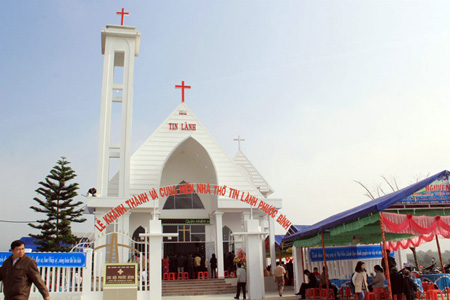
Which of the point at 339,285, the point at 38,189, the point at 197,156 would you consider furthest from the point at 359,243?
the point at 38,189

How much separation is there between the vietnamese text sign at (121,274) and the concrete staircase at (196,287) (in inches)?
210

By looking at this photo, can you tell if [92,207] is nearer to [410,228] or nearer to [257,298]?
[257,298]

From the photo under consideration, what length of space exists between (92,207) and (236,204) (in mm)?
6215

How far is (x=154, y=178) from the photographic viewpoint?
1930 centimetres

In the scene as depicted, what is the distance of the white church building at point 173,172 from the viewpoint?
1889cm

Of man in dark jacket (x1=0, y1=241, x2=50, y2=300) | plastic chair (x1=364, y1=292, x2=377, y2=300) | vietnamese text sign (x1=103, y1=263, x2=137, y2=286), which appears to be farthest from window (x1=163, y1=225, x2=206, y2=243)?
man in dark jacket (x1=0, y1=241, x2=50, y2=300)

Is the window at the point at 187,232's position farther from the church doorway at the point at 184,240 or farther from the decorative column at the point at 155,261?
the decorative column at the point at 155,261

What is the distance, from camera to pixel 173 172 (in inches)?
859

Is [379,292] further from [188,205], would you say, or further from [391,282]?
[188,205]

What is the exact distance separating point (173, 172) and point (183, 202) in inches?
65.6

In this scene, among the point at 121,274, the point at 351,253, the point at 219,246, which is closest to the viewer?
the point at 121,274

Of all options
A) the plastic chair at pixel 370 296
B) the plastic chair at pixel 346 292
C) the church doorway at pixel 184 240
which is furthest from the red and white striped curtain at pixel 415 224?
the church doorway at pixel 184 240

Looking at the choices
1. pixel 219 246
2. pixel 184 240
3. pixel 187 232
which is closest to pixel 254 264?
pixel 219 246

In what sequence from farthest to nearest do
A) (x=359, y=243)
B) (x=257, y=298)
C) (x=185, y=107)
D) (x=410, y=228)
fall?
1. (x=185, y=107)
2. (x=359, y=243)
3. (x=257, y=298)
4. (x=410, y=228)
